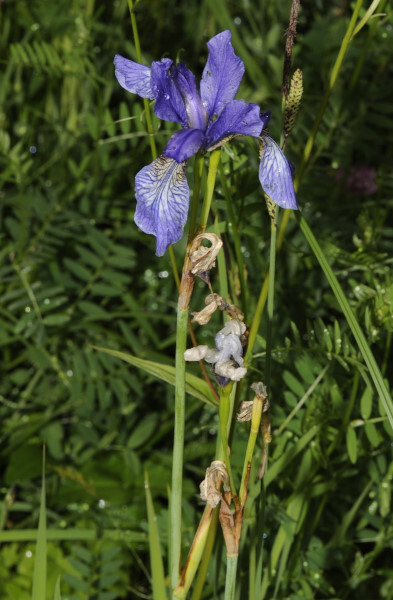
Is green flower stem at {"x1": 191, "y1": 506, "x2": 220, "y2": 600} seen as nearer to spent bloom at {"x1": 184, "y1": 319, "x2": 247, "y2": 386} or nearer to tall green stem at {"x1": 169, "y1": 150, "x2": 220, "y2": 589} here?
tall green stem at {"x1": 169, "y1": 150, "x2": 220, "y2": 589}

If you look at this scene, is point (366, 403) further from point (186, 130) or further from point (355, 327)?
point (186, 130)

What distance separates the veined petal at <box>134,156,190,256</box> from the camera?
0.81 m

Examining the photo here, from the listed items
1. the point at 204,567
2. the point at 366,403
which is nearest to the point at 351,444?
the point at 366,403

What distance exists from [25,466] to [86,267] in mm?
498

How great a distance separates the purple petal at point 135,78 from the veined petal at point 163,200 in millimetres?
110

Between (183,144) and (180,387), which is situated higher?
(183,144)

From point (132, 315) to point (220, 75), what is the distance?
38.4 inches

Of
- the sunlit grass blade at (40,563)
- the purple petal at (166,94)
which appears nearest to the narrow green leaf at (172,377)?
the sunlit grass blade at (40,563)

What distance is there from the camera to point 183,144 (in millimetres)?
808

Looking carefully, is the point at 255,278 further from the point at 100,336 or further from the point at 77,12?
the point at 77,12

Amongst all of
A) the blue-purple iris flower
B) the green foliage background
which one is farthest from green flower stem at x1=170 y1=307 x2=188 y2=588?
the green foliage background

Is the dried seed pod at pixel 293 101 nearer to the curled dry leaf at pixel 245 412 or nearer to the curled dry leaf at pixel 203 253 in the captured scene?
the curled dry leaf at pixel 203 253

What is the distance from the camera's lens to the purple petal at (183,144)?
796 millimetres

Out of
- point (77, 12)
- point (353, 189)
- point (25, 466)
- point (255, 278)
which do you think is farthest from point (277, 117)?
point (25, 466)
